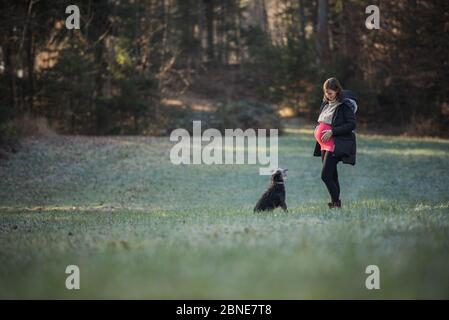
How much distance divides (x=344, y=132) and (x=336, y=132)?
0.48 ft

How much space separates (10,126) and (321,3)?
2818cm

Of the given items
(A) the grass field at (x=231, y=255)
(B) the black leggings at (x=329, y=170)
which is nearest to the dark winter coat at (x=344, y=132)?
(B) the black leggings at (x=329, y=170)

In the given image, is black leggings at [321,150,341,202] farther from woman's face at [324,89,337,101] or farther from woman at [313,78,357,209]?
woman's face at [324,89,337,101]

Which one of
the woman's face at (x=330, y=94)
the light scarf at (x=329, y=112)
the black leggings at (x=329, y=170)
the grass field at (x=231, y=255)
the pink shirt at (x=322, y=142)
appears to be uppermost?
the woman's face at (x=330, y=94)

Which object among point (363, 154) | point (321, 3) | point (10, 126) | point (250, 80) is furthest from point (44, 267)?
point (250, 80)

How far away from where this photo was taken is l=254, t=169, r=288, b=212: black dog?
1089cm

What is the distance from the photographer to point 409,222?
7477mm

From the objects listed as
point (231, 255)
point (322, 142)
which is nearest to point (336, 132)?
point (322, 142)

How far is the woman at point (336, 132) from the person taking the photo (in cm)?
997

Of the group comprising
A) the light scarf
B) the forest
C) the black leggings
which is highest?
the forest

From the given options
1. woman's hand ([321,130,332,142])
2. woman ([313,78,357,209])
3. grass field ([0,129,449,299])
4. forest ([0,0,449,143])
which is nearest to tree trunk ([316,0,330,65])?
forest ([0,0,449,143])

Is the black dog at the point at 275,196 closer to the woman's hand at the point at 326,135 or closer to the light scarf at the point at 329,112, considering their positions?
the woman's hand at the point at 326,135

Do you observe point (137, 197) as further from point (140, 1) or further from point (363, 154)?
point (140, 1)

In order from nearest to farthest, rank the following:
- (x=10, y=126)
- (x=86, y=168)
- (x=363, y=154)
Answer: (x=86, y=168) < (x=10, y=126) < (x=363, y=154)
